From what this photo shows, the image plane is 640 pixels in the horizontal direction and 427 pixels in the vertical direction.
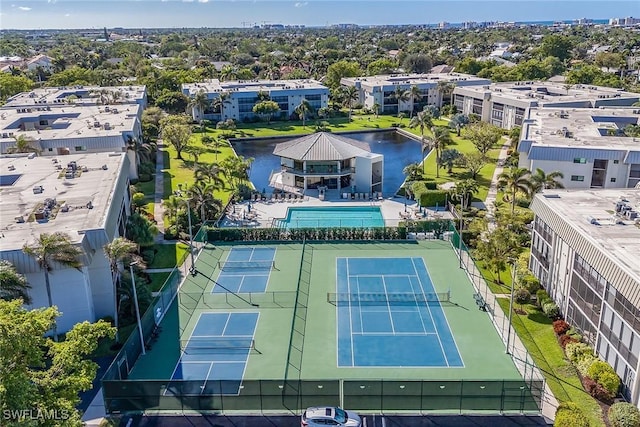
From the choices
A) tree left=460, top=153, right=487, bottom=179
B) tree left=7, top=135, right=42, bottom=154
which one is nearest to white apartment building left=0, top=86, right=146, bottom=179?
tree left=7, top=135, right=42, bottom=154

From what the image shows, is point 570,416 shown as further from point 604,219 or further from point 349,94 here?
point 349,94

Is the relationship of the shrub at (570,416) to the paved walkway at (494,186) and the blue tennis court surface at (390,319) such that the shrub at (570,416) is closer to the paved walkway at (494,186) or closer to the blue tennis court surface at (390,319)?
the blue tennis court surface at (390,319)

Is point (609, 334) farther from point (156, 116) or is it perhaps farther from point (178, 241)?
point (156, 116)

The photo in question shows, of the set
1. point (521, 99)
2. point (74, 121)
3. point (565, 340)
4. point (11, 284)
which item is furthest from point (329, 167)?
point (521, 99)

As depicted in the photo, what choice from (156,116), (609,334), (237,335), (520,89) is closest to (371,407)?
(237,335)

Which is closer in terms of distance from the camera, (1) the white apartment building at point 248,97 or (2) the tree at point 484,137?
(2) the tree at point 484,137

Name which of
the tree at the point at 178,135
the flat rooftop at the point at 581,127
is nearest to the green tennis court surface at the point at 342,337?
the flat rooftop at the point at 581,127
